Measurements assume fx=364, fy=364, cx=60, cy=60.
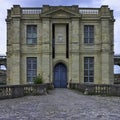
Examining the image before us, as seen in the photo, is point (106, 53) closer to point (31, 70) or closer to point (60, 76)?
point (60, 76)

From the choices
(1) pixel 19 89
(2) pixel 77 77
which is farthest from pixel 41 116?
(2) pixel 77 77

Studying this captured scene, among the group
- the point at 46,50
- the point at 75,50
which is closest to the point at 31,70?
the point at 46,50

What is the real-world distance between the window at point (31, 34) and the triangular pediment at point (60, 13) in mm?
1972

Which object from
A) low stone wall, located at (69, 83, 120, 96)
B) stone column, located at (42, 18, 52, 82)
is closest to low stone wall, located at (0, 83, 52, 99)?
low stone wall, located at (69, 83, 120, 96)

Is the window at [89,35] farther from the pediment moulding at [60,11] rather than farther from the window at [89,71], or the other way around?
the window at [89,71]

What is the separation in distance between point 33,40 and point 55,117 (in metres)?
31.0

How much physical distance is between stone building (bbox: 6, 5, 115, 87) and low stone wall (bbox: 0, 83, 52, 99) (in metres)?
14.8

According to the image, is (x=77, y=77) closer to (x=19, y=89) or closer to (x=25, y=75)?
(x=25, y=75)

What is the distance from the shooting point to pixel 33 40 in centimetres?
4100

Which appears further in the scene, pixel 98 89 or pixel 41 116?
pixel 98 89

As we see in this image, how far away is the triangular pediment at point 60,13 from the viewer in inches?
1593

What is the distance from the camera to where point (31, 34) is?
1618 inches

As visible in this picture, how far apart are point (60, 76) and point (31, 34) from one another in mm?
5759

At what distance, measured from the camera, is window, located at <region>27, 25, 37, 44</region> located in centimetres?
4100
